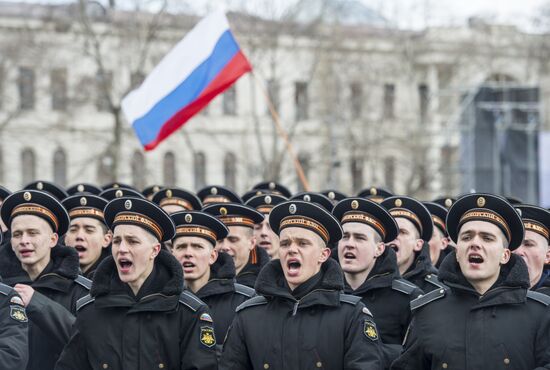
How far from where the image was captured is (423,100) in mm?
55094

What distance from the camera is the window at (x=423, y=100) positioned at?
50500 millimetres

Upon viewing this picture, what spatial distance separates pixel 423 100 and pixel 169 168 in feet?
37.4

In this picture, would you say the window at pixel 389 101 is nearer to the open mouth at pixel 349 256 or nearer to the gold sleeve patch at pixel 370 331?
the open mouth at pixel 349 256

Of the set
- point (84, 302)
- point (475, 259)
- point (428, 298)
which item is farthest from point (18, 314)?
point (475, 259)

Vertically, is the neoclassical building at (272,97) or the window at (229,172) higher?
the neoclassical building at (272,97)

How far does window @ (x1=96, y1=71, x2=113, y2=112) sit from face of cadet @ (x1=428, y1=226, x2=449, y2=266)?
28835 millimetres

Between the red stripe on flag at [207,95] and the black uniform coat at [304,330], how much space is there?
6697mm

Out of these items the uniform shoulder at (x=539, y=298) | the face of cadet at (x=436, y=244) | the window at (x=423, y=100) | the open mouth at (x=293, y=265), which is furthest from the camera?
the window at (x=423, y=100)

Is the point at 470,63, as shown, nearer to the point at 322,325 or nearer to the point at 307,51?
the point at 307,51

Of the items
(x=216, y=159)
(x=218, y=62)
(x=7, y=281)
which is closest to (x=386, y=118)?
(x=216, y=159)

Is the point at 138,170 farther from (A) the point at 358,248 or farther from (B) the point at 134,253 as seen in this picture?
(B) the point at 134,253

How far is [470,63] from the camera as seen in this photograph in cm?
5300

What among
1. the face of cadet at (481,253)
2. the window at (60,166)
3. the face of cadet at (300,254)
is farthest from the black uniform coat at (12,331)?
the window at (60,166)

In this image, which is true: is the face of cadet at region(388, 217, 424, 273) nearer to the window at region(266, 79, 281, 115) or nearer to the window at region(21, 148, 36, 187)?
the window at region(266, 79, 281, 115)
